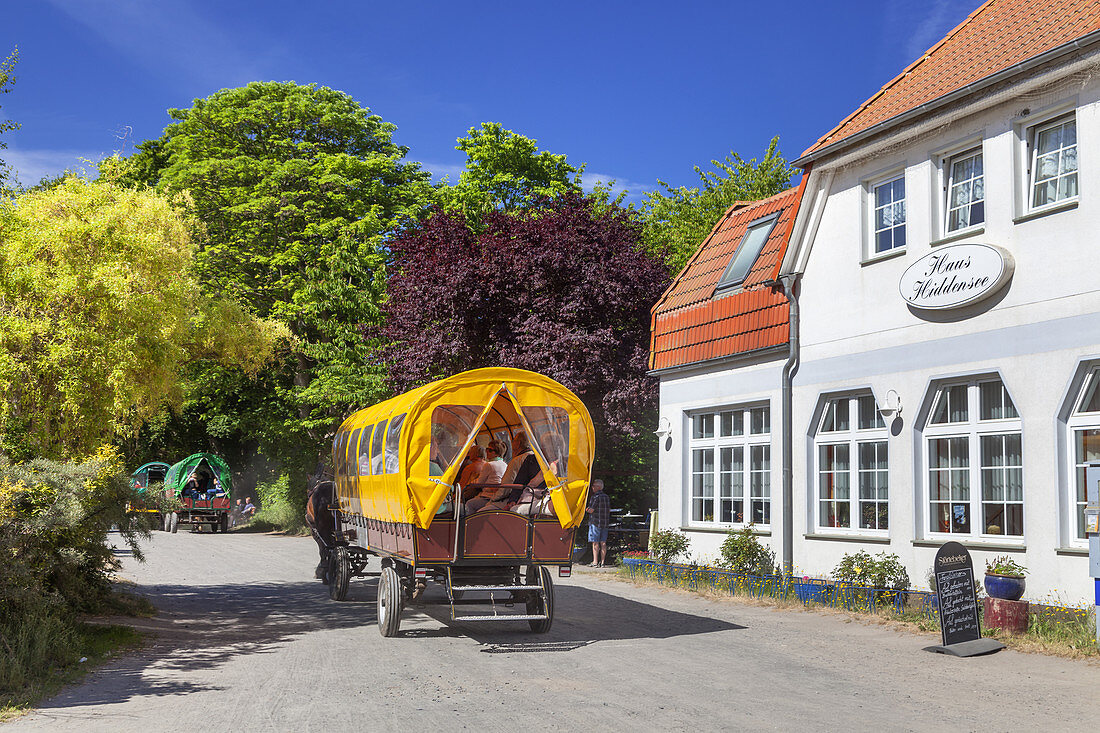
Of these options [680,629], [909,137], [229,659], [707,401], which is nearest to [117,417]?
[229,659]

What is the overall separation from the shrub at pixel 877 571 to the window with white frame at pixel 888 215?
13.8 ft

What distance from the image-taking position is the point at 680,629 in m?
12.6

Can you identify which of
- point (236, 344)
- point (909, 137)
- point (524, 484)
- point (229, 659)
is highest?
point (909, 137)

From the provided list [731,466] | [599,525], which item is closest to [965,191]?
[731,466]

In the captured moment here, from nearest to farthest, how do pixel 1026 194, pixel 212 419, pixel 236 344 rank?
pixel 1026 194, pixel 236 344, pixel 212 419

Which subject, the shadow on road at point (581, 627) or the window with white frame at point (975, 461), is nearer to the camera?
the shadow on road at point (581, 627)

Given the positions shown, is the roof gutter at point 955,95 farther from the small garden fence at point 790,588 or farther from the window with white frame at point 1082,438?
the small garden fence at point 790,588

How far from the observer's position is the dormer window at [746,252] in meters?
17.8

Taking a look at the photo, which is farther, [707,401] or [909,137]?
[707,401]

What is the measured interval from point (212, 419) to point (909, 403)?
3084 centimetres

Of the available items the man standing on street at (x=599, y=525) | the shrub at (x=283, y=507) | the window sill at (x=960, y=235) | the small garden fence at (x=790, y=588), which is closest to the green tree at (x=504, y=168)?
the shrub at (x=283, y=507)

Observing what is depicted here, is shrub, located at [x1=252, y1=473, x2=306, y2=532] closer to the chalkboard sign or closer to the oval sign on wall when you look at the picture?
the oval sign on wall

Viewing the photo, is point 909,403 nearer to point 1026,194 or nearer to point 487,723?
point 1026,194

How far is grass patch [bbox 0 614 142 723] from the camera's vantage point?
825cm
